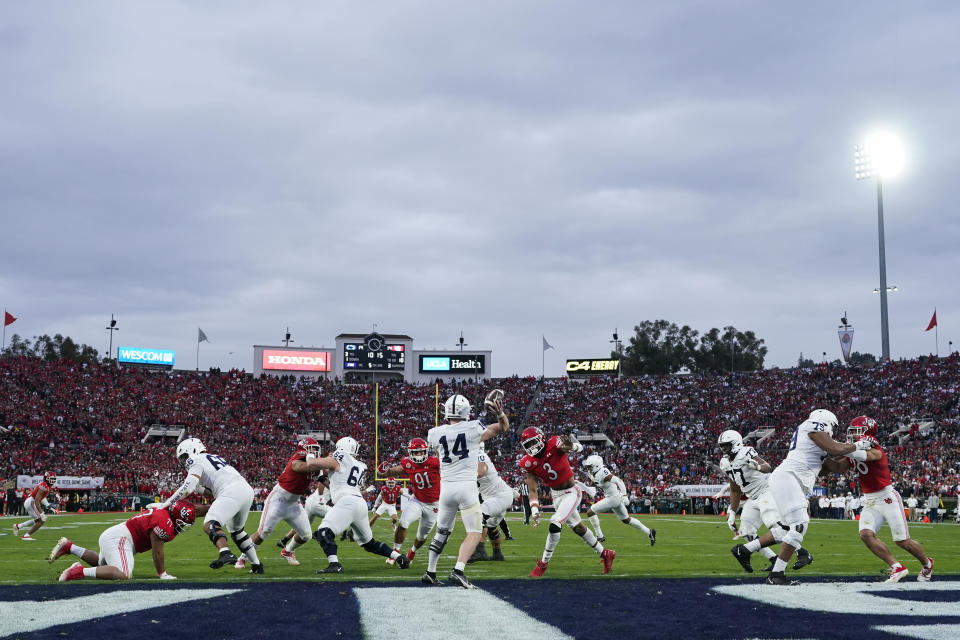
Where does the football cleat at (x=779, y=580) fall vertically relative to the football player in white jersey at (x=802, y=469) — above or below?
below

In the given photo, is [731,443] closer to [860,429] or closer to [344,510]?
[860,429]

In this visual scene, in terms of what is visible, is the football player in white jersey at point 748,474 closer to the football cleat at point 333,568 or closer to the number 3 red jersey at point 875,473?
the number 3 red jersey at point 875,473

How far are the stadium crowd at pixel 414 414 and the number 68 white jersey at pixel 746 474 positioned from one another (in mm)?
29798

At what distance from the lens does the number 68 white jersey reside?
1446 cm

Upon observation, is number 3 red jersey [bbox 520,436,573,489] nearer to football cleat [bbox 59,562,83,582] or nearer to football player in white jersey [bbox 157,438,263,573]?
football player in white jersey [bbox 157,438,263,573]

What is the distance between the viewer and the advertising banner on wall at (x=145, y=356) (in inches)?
2859

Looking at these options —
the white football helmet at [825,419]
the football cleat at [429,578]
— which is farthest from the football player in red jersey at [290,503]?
the white football helmet at [825,419]

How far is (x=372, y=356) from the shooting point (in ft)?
249

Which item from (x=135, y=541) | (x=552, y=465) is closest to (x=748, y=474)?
(x=552, y=465)

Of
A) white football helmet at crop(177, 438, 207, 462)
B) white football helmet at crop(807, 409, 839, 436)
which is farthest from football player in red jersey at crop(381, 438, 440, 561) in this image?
white football helmet at crop(807, 409, 839, 436)

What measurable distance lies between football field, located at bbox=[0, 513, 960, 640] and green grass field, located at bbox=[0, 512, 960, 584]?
0.06m

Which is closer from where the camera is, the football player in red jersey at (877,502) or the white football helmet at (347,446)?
the football player in red jersey at (877,502)

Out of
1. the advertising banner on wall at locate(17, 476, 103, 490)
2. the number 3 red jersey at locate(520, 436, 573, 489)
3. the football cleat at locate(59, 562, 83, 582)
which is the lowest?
the advertising banner on wall at locate(17, 476, 103, 490)

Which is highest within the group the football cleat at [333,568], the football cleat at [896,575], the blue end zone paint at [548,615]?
the blue end zone paint at [548,615]
